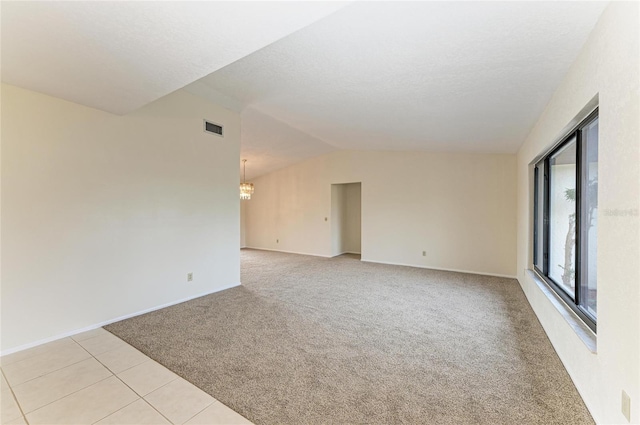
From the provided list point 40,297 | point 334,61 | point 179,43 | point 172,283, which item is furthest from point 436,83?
point 40,297

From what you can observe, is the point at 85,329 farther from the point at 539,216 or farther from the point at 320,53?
the point at 539,216

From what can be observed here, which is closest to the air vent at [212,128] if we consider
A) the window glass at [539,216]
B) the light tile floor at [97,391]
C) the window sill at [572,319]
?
the light tile floor at [97,391]

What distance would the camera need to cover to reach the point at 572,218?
8.18 ft

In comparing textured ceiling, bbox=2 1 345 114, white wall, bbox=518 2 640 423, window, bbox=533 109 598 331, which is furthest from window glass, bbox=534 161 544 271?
textured ceiling, bbox=2 1 345 114

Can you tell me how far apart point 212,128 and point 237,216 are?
1492mm

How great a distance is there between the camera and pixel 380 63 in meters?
2.47

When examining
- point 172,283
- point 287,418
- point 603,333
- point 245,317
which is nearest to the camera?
point 603,333

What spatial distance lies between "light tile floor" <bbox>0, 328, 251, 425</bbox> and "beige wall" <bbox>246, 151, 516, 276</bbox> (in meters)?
5.36

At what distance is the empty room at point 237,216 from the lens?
5.29ft

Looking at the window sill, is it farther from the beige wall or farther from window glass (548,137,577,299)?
the beige wall

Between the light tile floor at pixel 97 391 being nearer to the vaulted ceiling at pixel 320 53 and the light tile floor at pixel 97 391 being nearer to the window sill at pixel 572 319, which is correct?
the window sill at pixel 572 319

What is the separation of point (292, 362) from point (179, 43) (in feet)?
8.38

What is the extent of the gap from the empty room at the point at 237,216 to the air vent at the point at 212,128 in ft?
0.11

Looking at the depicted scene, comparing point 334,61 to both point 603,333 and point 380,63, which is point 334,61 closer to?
point 380,63
